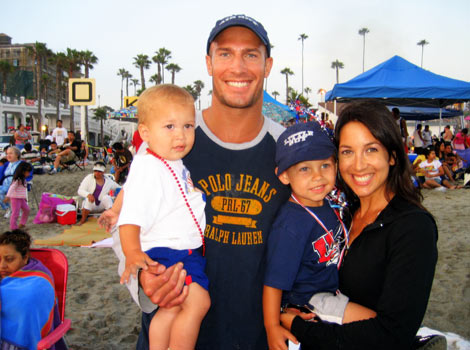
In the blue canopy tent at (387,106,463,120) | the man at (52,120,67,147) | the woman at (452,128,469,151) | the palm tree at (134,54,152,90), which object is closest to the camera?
the woman at (452,128,469,151)

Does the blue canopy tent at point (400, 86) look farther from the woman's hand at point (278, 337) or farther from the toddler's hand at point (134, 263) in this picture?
the toddler's hand at point (134, 263)

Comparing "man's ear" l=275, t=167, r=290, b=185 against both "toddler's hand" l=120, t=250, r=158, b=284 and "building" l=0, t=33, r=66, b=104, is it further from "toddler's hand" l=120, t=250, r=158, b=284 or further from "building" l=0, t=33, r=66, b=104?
"building" l=0, t=33, r=66, b=104

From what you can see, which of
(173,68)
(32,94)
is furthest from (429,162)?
(32,94)

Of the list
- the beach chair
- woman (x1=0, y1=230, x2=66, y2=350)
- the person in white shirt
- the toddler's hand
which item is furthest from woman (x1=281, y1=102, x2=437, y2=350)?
the person in white shirt

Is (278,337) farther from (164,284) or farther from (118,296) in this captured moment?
(118,296)

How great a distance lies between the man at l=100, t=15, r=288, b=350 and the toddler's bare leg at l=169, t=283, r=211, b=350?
0.63 ft

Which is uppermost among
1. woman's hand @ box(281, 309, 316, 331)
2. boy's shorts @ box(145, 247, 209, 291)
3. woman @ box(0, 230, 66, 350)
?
boy's shorts @ box(145, 247, 209, 291)

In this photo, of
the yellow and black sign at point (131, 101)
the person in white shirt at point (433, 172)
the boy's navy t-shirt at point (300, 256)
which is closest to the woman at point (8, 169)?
the yellow and black sign at point (131, 101)

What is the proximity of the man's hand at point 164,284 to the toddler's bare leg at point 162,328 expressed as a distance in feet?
0.31

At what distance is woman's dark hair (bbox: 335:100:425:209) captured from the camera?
75.2 inches

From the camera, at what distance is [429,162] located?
13156mm

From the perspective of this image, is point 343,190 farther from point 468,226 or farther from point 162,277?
point 468,226

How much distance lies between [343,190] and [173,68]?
69315 millimetres

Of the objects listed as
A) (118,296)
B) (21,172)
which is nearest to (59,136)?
(21,172)
